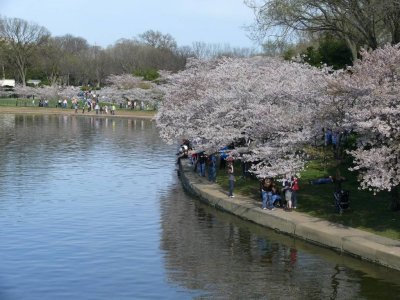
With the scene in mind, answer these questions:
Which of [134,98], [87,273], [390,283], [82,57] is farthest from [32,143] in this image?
[82,57]

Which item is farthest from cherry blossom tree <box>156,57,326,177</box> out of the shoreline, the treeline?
the treeline

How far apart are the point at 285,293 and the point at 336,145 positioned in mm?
11297

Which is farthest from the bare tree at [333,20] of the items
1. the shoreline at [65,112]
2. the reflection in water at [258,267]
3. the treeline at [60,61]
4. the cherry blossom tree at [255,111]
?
the treeline at [60,61]

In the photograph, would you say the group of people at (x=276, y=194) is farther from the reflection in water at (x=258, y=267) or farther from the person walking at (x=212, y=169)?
the person walking at (x=212, y=169)

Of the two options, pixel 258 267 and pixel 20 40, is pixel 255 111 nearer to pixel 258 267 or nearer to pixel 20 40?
pixel 258 267

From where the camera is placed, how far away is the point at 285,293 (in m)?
19.4

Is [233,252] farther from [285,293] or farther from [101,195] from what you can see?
[101,195]

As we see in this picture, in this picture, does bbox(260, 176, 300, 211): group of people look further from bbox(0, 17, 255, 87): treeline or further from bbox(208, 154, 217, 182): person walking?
bbox(0, 17, 255, 87): treeline

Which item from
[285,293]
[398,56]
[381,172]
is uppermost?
[398,56]

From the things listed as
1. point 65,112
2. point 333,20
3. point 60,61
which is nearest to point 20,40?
point 60,61

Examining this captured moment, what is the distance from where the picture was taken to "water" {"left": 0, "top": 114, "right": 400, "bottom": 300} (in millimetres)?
19781

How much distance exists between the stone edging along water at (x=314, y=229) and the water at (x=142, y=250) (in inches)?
14.2

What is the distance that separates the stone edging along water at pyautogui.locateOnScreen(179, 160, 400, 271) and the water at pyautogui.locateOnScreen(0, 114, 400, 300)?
1.18ft

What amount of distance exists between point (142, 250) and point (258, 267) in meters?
4.14
